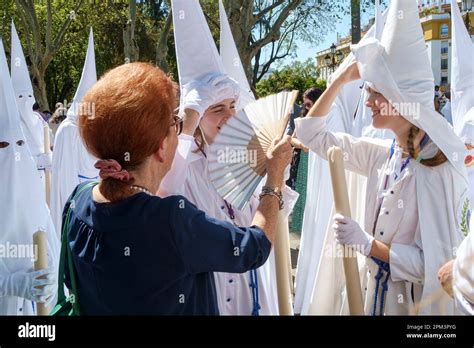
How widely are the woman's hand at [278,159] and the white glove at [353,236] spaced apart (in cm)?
46

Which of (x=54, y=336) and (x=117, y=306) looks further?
(x=54, y=336)

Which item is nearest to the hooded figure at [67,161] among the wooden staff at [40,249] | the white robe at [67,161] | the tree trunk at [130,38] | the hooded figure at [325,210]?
the white robe at [67,161]

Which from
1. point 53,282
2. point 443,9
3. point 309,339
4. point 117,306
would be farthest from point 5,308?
point 443,9

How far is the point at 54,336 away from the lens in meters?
2.12

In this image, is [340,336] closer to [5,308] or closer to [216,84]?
[216,84]

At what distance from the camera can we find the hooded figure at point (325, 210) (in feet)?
9.23

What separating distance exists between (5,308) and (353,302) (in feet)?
5.95

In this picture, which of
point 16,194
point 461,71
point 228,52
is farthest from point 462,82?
point 16,194

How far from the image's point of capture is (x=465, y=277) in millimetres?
1789

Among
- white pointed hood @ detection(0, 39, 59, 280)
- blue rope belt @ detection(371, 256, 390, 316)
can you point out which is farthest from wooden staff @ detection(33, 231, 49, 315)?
blue rope belt @ detection(371, 256, 390, 316)

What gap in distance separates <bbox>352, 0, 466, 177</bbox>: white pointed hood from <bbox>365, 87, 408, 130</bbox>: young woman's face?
0.19ft

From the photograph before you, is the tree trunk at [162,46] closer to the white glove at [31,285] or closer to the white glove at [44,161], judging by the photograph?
the white glove at [44,161]

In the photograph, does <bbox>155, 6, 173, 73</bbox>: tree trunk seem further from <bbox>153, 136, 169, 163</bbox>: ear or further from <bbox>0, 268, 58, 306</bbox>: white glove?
<bbox>153, 136, 169, 163</bbox>: ear

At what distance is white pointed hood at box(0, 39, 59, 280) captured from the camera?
2.93m
